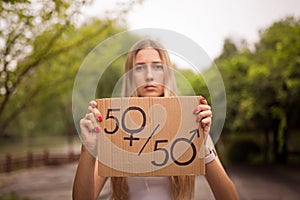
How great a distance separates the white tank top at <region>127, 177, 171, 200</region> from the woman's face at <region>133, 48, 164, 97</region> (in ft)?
1.42

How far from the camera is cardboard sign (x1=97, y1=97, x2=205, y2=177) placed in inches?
62.2

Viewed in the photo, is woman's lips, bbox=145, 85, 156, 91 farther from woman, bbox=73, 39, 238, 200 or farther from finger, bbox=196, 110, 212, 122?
finger, bbox=196, 110, 212, 122

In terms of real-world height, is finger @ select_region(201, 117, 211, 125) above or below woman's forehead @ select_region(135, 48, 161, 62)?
below

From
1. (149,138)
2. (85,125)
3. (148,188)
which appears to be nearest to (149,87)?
(149,138)

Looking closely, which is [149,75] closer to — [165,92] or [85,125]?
[165,92]

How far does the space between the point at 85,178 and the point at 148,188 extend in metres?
0.32

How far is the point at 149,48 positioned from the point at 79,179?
2.46ft

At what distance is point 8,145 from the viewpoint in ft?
121

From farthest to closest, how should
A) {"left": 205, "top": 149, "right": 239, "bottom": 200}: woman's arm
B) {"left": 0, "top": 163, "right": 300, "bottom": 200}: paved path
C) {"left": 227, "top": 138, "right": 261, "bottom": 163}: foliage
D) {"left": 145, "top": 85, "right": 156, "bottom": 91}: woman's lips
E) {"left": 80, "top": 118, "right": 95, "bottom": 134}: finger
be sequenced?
{"left": 227, "top": 138, "right": 261, "bottom": 163}: foliage → {"left": 0, "top": 163, "right": 300, "bottom": 200}: paved path → {"left": 145, "top": 85, "right": 156, "bottom": 91}: woman's lips → {"left": 205, "top": 149, "right": 239, "bottom": 200}: woman's arm → {"left": 80, "top": 118, "right": 95, "bottom": 134}: finger

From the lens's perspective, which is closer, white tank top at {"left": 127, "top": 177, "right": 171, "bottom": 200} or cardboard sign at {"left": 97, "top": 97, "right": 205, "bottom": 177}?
cardboard sign at {"left": 97, "top": 97, "right": 205, "bottom": 177}

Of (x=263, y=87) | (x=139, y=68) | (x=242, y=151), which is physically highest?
(x=263, y=87)

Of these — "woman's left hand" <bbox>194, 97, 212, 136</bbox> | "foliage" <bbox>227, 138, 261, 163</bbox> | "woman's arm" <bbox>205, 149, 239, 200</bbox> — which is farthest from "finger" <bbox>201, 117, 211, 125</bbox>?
"foliage" <bbox>227, 138, 261, 163</bbox>

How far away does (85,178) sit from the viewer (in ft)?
5.39

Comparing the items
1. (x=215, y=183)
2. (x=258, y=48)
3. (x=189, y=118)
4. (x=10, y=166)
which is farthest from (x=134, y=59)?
(x=10, y=166)
